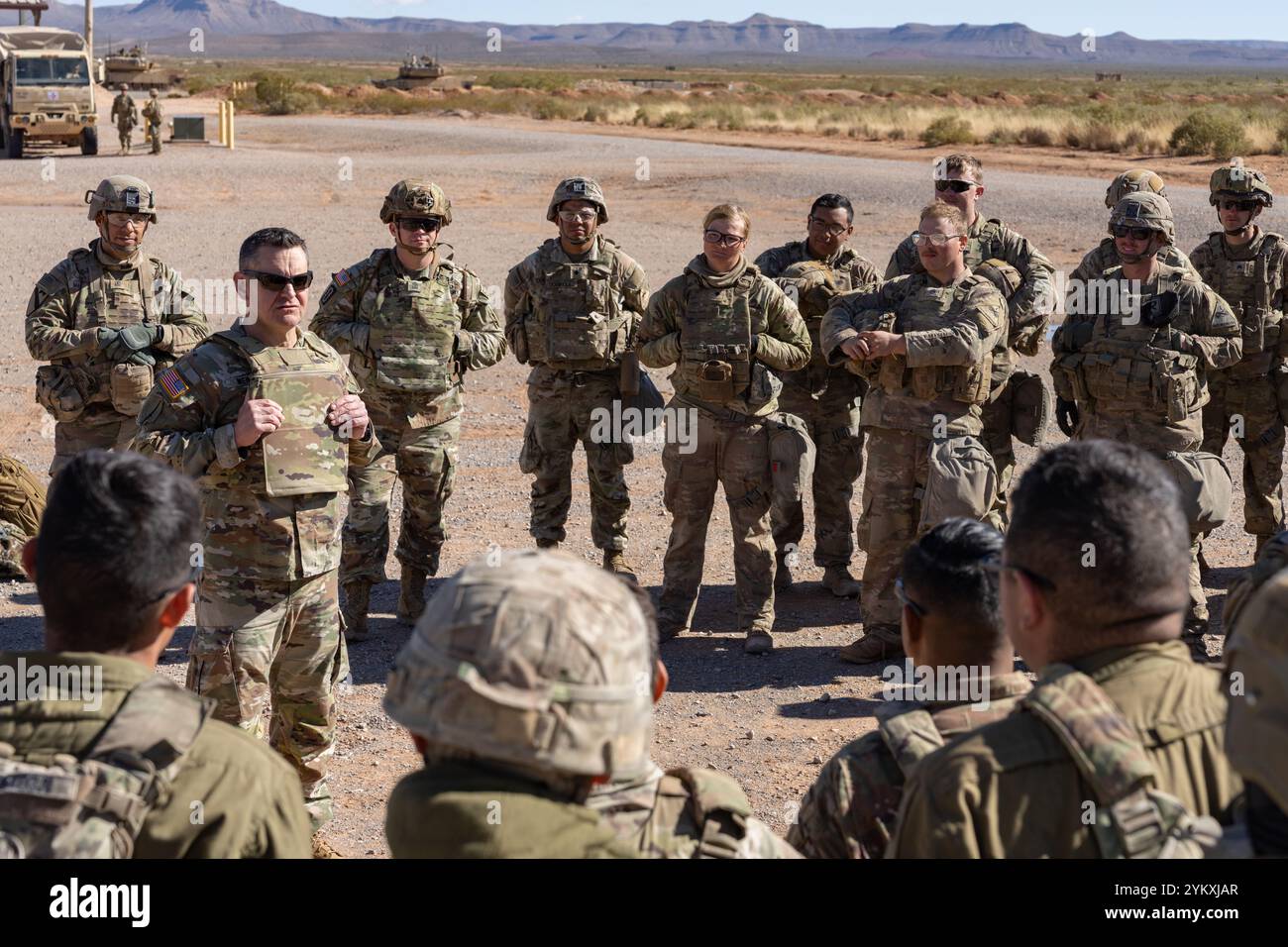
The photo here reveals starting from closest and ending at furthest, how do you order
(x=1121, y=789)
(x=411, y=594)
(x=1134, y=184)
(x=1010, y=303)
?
(x=1121, y=789) → (x=411, y=594) → (x=1010, y=303) → (x=1134, y=184)

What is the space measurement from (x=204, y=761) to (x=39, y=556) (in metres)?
0.49

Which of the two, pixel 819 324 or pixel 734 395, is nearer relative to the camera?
pixel 734 395

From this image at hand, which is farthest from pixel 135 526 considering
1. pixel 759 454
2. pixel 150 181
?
pixel 150 181

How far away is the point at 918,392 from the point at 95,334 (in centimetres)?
405

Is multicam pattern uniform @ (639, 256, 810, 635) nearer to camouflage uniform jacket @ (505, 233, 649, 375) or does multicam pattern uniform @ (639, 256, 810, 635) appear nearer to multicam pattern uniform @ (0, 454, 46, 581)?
camouflage uniform jacket @ (505, 233, 649, 375)

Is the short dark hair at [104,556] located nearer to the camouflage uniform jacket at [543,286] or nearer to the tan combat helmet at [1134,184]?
the camouflage uniform jacket at [543,286]

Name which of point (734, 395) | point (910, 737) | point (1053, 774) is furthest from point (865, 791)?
point (734, 395)

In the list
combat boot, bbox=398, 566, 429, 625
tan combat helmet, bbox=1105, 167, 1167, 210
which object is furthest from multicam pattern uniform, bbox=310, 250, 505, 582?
tan combat helmet, bbox=1105, 167, 1167, 210

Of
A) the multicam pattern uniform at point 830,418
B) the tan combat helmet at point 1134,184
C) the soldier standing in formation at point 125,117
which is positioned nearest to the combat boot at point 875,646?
the multicam pattern uniform at point 830,418

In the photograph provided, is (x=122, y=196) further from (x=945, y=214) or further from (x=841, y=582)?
(x=841, y=582)

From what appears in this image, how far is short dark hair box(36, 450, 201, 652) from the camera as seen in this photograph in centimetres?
262

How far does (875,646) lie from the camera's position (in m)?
7.25

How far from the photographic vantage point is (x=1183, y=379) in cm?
710
